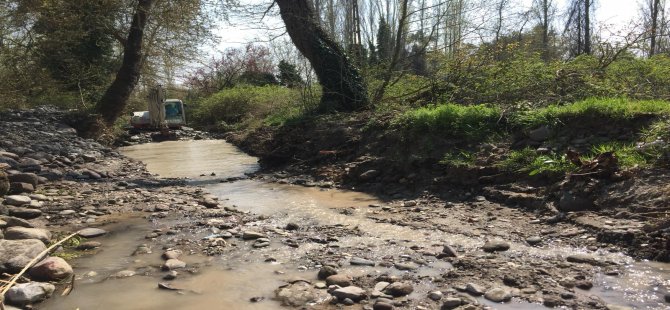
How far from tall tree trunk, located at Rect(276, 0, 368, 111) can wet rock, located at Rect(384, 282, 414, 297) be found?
351 inches

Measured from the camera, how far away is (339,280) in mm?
3379

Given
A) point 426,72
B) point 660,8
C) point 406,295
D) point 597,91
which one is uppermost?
point 660,8

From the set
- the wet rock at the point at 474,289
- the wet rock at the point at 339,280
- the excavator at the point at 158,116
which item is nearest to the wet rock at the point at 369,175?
the wet rock at the point at 339,280

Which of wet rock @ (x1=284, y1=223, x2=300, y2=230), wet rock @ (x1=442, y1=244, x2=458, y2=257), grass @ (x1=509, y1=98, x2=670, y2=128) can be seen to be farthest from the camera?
grass @ (x1=509, y1=98, x2=670, y2=128)

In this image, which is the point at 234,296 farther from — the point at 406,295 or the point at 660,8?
the point at 660,8

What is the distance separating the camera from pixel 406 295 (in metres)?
3.17

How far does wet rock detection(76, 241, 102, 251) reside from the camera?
443 centimetres

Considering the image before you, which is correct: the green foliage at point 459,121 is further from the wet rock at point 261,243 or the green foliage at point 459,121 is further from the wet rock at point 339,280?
the wet rock at point 339,280

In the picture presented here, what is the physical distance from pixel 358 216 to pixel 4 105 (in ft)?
53.1

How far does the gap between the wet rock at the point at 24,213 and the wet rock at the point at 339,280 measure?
388cm

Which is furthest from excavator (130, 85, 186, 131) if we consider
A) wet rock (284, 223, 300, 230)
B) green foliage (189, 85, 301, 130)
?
wet rock (284, 223, 300, 230)

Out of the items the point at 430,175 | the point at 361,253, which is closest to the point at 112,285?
the point at 361,253

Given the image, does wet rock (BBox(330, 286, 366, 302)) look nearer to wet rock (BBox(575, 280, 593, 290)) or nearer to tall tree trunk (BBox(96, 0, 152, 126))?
wet rock (BBox(575, 280, 593, 290))

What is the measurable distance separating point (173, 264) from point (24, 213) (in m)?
2.68
